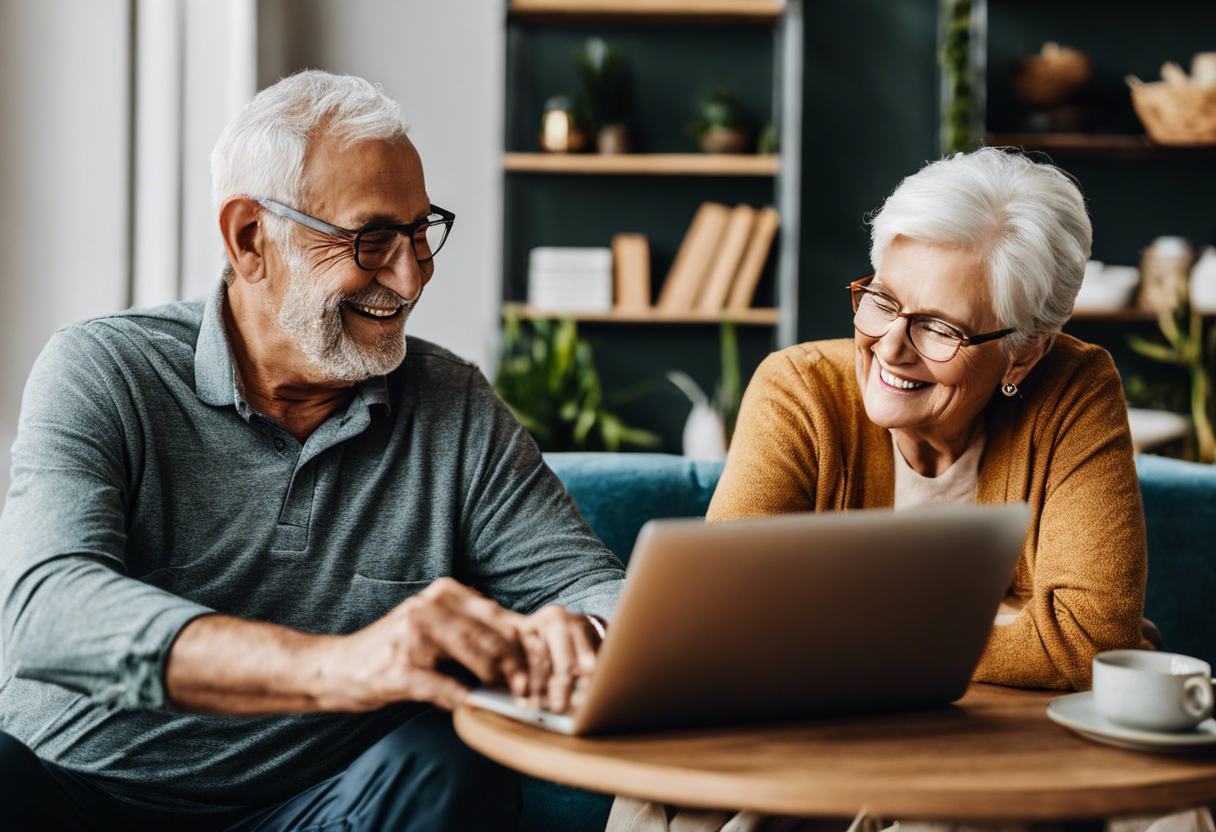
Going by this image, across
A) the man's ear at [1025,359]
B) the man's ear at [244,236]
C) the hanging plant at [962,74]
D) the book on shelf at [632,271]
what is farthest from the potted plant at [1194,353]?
the man's ear at [244,236]

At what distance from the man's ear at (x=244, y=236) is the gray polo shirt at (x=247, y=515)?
55mm

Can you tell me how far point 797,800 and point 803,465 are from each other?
803 millimetres

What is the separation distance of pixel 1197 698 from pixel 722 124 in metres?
3.28

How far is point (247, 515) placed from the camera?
1.38 m

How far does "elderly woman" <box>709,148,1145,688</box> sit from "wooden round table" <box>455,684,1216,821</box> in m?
0.47

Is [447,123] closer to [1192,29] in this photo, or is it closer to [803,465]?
[1192,29]

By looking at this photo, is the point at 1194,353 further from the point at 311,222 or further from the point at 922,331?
the point at 311,222

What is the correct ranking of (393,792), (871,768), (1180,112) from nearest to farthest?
(871,768), (393,792), (1180,112)

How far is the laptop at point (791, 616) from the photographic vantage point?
0.86 m

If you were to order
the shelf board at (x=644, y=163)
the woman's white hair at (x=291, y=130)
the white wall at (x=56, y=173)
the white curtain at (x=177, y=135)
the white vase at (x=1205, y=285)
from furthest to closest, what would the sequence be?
the shelf board at (x=644, y=163)
the white vase at (x=1205, y=285)
the white curtain at (x=177, y=135)
the white wall at (x=56, y=173)
the woman's white hair at (x=291, y=130)

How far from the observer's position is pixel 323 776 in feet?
4.51

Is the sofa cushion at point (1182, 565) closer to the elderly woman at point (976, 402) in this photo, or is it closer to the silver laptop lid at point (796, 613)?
the elderly woman at point (976, 402)

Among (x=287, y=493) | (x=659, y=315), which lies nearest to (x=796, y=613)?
(x=287, y=493)

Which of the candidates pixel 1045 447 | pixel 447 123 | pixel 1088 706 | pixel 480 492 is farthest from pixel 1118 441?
pixel 447 123
